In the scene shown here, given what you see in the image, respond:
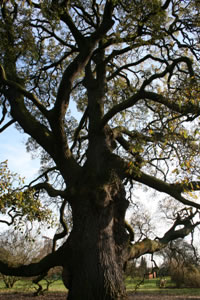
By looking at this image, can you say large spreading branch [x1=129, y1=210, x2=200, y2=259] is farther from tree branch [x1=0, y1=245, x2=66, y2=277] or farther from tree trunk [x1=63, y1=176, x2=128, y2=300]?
tree branch [x1=0, y1=245, x2=66, y2=277]

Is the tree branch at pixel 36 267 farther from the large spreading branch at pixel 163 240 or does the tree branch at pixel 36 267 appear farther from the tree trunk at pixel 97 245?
the large spreading branch at pixel 163 240

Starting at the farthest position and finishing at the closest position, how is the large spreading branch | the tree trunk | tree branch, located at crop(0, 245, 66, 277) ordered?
the large spreading branch → tree branch, located at crop(0, 245, 66, 277) → the tree trunk

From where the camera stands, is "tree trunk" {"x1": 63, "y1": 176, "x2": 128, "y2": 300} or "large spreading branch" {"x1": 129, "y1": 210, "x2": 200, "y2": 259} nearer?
"tree trunk" {"x1": 63, "y1": 176, "x2": 128, "y2": 300}

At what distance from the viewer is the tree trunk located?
5.19 meters

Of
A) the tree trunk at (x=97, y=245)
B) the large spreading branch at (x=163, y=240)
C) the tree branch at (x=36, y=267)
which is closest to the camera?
the tree trunk at (x=97, y=245)

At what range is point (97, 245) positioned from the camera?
5.54 meters

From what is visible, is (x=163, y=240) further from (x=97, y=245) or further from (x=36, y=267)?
(x=36, y=267)

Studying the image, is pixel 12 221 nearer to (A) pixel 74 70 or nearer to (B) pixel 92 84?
(A) pixel 74 70

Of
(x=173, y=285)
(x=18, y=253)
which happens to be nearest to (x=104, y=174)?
(x=18, y=253)

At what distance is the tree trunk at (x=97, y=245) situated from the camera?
17.0 feet

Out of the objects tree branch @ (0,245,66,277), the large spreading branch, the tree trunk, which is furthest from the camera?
the large spreading branch

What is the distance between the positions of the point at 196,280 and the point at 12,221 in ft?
63.8

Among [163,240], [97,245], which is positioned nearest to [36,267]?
[97,245]

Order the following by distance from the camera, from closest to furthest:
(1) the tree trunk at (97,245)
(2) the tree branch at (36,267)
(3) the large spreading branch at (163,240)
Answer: (1) the tree trunk at (97,245), (2) the tree branch at (36,267), (3) the large spreading branch at (163,240)
